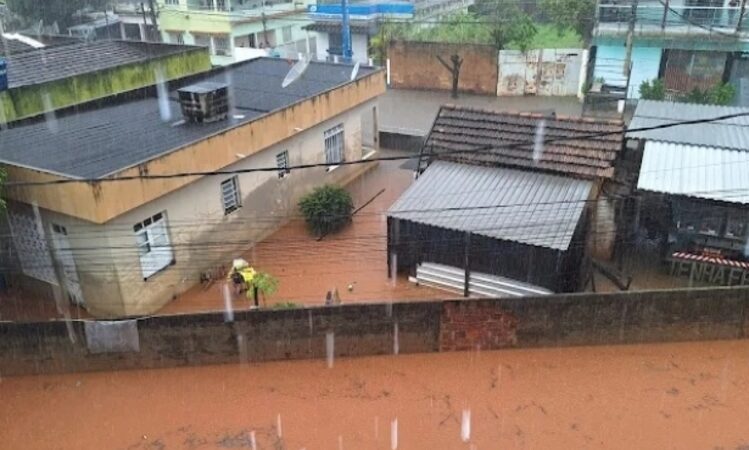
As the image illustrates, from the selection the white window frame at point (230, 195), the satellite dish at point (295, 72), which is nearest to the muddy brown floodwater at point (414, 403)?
the white window frame at point (230, 195)

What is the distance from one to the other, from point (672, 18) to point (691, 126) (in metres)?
9.28

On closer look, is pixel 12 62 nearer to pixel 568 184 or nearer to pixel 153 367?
pixel 153 367

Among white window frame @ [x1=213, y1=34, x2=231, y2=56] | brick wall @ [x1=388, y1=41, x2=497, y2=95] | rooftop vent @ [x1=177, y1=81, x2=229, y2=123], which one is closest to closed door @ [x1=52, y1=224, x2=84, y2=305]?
rooftop vent @ [x1=177, y1=81, x2=229, y2=123]

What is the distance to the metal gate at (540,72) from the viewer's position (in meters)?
22.4

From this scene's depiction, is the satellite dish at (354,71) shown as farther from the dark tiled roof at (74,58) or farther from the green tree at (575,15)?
the green tree at (575,15)

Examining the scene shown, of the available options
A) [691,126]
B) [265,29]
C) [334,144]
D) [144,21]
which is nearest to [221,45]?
[265,29]

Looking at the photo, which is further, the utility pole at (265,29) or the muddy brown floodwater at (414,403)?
the utility pole at (265,29)

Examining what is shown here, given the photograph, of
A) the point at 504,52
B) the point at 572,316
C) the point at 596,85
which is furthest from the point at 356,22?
the point at 572,316

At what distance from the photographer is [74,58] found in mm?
16812

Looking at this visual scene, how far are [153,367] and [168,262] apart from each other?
209 centimetres

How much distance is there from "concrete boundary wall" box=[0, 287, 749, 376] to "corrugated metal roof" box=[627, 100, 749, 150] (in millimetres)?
3374

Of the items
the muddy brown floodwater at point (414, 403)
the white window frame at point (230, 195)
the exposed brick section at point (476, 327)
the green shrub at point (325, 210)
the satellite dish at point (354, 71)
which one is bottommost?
the muddy brown floodwater at point (414, 403)

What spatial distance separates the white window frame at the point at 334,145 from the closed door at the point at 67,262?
669 cm

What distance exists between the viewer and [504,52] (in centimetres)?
2311
